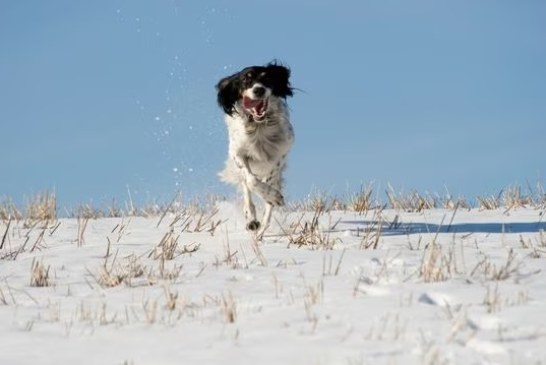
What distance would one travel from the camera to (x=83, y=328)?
3.45 m

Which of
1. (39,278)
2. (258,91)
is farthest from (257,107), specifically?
(39,278)

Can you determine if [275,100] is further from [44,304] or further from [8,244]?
[44,304]

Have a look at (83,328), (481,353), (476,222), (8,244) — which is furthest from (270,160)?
(481,353)

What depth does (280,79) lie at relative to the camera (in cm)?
891

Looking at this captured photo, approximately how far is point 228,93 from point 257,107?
1.97ft

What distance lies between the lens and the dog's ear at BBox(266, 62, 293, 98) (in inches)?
344

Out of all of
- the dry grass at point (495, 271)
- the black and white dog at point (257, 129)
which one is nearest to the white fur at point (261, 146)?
the black and white dog at point (257, 129)

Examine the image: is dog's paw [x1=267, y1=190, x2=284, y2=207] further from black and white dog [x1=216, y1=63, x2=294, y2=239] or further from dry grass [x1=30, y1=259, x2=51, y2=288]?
dry grass [x1=30, y1=259, x2=51, y2=288]

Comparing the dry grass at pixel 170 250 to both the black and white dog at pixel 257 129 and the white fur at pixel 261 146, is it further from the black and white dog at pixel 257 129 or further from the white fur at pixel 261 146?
the white fur at pixel 261 146

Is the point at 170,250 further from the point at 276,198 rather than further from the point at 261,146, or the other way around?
the point at 261,146

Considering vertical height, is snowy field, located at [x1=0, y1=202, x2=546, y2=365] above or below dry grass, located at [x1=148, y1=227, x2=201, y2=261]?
below

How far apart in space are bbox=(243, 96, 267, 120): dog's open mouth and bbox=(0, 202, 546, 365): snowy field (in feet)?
9.26

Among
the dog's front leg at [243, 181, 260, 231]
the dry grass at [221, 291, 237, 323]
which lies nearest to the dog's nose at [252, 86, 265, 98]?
the dog's front leg at [243, 181, 260, 231]

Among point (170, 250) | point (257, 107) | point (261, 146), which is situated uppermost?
point (257, 107)
